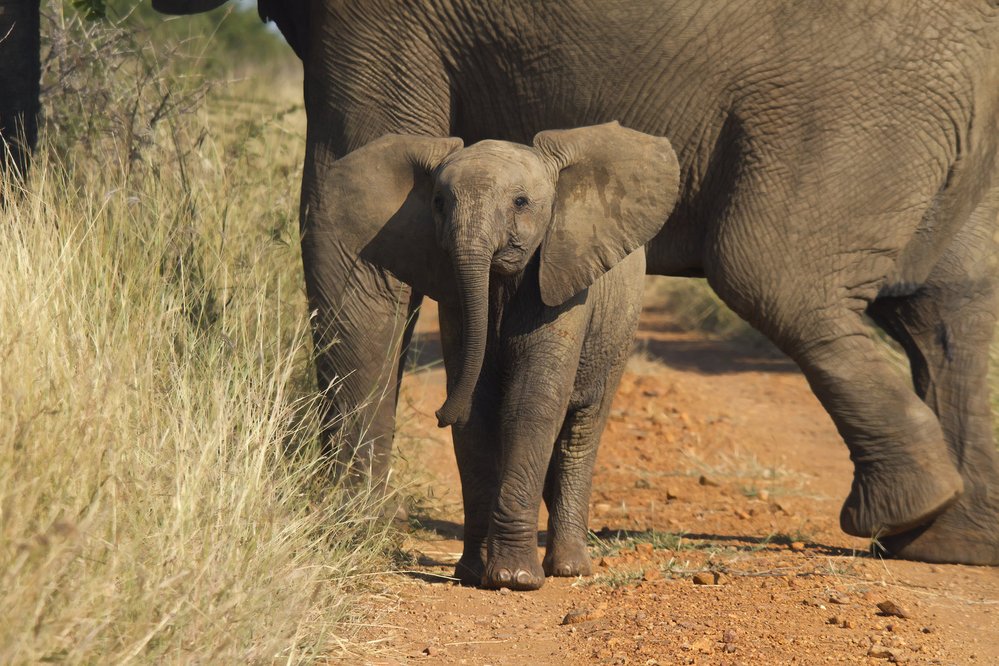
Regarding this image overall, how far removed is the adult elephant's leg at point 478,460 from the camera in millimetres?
5402

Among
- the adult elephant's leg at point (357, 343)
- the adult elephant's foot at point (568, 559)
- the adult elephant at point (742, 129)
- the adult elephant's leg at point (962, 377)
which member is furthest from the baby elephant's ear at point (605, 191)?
the adult elephant's leg at point (962, 377)

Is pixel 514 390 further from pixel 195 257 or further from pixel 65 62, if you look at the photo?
pixel 65 62

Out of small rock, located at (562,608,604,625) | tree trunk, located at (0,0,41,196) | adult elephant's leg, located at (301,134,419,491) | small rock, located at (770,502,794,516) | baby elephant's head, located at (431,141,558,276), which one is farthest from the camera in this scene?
small rock, located at (770,502,794,516)

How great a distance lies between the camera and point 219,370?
515 cm

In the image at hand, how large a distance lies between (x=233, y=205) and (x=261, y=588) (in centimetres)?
289

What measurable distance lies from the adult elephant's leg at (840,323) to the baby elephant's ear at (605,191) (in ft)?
1.69

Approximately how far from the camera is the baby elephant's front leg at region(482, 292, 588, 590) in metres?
5.13

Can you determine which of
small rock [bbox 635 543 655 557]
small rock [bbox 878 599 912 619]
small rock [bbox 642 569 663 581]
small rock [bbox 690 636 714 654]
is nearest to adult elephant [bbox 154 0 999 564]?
small rock [bbox 642 569 663 581]

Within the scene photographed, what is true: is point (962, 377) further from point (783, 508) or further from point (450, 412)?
point (450, 412)

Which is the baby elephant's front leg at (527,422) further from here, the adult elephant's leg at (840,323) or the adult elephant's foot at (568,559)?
the adult elephant's leg at (840,323)

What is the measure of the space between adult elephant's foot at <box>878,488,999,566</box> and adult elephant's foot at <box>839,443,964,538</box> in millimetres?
219

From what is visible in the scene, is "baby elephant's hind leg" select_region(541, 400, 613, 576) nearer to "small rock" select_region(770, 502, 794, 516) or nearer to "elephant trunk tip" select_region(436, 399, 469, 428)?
"elephant trunk tip" select_region(436, 399, 469, 428)

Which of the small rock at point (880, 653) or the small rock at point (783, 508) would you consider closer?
the small rock at point (880, 653)

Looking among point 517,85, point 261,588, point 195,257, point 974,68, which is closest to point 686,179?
point 517,85
